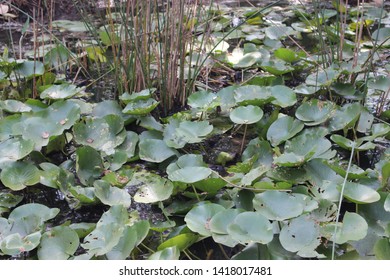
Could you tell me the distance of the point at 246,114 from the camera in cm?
175

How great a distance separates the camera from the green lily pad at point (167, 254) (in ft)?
4.02

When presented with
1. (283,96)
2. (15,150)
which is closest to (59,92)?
(15,150)

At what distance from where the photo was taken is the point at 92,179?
5.19ft

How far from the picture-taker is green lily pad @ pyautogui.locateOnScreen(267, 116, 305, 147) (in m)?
1.73

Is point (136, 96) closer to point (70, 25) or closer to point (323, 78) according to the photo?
point (323, 78)

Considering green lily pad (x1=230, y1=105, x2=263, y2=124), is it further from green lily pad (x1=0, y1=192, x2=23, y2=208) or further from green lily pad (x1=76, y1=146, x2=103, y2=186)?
green lily pad (x1=0, y1=192, x2=23, y2=208)

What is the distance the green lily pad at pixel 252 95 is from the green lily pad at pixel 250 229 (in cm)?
61

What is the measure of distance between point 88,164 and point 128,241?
41 cm

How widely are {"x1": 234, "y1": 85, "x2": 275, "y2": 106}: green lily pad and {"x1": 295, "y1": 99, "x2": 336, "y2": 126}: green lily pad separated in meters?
0.10

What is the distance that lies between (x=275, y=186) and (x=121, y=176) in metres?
0.41

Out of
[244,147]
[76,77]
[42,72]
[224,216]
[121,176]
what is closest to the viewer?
[224,216]
